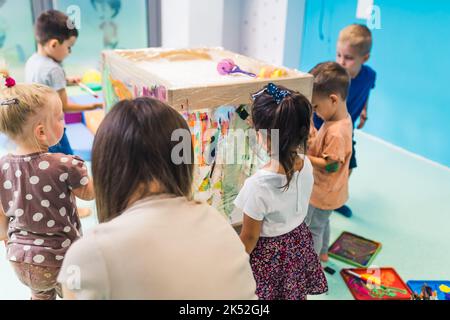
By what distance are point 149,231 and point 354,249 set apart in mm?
1529

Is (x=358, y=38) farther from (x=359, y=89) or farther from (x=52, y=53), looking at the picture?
(x=52, y=53)

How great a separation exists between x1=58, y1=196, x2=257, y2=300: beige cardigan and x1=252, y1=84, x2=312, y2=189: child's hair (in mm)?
462

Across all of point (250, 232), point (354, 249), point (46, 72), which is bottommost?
point (354, 249)

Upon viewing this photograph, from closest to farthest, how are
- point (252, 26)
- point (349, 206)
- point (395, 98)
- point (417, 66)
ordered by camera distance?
point (349, 206) → point (417, 66) → point (395, 98) → point (252, 26)

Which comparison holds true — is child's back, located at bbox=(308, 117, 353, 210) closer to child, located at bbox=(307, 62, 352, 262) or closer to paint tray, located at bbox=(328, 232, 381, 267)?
child, located at bbox=(307, 62, 352, 262)

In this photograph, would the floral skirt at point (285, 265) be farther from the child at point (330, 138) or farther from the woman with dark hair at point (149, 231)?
the woman with dark hair at point (149, 231)

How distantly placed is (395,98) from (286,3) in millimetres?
1040

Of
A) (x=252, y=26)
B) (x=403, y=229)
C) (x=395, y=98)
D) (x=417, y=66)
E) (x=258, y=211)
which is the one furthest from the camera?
(x=252, y=26)

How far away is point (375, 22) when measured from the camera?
9.57 feet

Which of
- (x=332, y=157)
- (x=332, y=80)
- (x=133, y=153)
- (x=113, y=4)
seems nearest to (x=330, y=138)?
(x=332, y=157)

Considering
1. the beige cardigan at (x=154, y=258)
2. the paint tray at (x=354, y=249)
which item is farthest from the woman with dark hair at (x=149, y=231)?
the paint tray at (x=354, y=249)

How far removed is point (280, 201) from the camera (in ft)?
3.83
